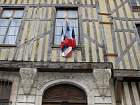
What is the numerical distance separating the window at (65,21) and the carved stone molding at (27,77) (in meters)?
1.46

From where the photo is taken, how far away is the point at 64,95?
6875 mm

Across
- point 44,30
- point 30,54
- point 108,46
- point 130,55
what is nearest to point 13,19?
point 44,30

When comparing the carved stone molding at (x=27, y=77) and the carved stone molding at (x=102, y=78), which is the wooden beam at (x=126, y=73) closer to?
the carved stone molding at (x=102, y=78)

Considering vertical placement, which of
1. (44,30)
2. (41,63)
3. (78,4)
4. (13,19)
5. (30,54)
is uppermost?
(78,4)

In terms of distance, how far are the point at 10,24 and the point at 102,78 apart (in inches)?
135

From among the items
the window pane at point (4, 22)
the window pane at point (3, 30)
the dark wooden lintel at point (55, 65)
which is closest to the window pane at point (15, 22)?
the window pane at point (4, 22)

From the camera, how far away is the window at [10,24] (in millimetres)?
8195

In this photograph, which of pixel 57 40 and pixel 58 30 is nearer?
pixel 57 40

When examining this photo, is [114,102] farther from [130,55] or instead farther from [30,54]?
[30,54]

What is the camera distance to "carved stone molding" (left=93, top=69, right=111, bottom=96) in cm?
680

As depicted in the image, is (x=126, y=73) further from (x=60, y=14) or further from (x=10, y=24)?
(x=10, y=24)

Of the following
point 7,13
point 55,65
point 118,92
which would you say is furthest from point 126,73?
point 7,13

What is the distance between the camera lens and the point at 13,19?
8.79 m

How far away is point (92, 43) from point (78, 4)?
1.85 metres
